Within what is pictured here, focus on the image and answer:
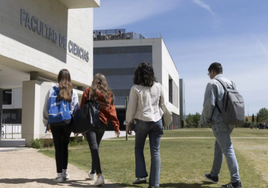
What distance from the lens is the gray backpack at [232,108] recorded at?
5152 mm

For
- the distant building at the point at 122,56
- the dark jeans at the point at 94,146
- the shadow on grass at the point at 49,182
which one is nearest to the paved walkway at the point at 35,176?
the shadow on grass at the point at 49,182

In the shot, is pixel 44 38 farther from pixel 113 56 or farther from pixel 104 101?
pixel 113 56

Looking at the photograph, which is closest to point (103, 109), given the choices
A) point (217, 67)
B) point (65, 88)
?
point (65, 88)

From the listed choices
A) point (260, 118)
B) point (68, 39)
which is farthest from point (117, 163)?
point (260, 118)

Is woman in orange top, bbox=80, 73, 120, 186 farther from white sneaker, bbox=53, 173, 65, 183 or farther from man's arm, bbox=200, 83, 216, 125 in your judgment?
man's arm, bbox=200, 83, 216, 125

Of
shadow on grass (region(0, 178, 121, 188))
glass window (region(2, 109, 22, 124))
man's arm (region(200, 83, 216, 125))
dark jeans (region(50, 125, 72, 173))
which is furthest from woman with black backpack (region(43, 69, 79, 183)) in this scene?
glass window (region(2, 109, 22, 124))

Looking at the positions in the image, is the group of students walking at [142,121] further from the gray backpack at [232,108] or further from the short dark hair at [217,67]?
the gray backpack at [232,108]

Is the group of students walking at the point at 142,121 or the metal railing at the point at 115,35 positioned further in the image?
the metal railing at the point at 115,35

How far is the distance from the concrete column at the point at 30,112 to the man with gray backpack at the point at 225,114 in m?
10.3

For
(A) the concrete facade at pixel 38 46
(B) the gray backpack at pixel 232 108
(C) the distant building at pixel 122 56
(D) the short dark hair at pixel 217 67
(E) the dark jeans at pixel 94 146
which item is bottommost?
(E) the dark jeans at pixel 94 146

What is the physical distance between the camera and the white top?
5359mm

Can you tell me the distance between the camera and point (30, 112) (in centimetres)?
1429

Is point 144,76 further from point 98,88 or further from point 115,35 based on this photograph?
point 115,35

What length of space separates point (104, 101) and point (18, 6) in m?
8.38
